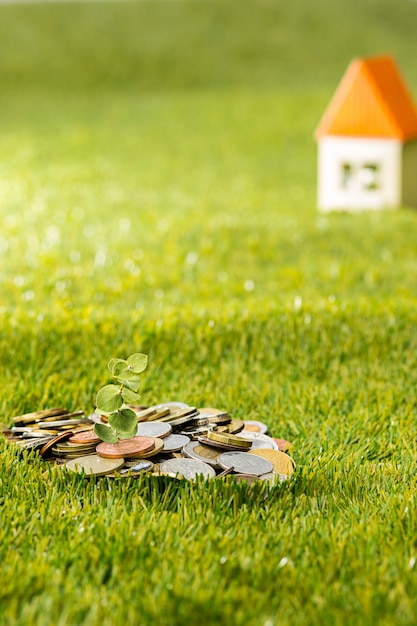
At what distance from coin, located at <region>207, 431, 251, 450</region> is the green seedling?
0.37 metres

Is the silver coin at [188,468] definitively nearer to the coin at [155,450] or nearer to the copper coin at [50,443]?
the coin at [155,450]

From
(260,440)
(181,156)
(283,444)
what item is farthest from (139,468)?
(181,156)

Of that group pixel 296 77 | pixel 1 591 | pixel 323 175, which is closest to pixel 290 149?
pixel 323 175

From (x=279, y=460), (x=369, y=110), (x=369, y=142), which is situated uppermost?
(x=369, y=110)

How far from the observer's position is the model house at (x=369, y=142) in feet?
35.9

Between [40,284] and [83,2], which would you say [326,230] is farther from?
[83,2]

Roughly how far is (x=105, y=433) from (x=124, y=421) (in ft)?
0.34

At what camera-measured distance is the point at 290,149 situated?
56.5 feet

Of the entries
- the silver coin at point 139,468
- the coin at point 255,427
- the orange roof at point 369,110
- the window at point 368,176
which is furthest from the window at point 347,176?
the silver coin at point 139,468

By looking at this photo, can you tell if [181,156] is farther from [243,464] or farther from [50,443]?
[243,464]

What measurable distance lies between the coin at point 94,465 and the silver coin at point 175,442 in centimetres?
28

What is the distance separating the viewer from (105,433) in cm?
394

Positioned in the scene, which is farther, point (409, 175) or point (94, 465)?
point (409, 175)

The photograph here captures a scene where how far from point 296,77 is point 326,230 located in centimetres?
1743
